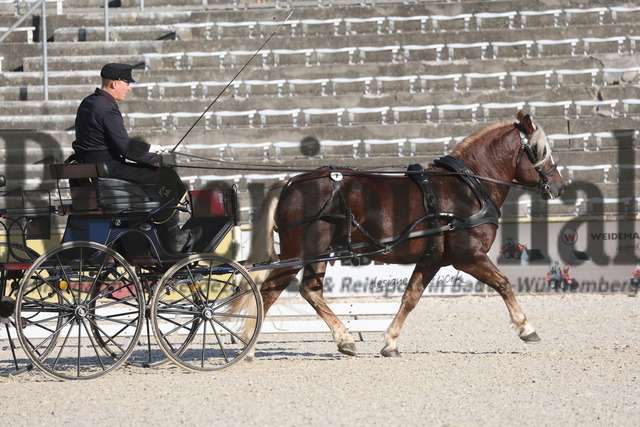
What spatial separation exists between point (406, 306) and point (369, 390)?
2004 millimetres

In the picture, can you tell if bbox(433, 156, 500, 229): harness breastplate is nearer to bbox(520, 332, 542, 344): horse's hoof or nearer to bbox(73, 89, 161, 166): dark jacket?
bbox(520, 332, 542, 344): horse's hoof

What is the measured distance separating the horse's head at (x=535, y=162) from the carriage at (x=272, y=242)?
0.01 m

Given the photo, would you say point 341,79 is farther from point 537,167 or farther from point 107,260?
point 107,260

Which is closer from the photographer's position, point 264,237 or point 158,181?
point 158,181

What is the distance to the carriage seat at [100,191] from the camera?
22.7 ft

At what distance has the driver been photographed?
7.05 m

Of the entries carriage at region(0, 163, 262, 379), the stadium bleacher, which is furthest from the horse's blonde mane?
the stadium bleacher

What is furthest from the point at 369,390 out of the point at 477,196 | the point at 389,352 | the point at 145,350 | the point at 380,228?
the point at 145,350

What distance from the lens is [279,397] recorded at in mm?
6180

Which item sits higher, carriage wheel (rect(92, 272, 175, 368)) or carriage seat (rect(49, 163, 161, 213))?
carriage seat (rect(49, 163, 161, 213))

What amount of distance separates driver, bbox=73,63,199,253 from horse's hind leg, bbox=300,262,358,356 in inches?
46.9

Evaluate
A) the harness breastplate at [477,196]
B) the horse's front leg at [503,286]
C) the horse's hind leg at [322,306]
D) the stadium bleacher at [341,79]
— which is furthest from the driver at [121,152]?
the stadium bleacher at [341,79]

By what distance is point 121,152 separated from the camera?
7039 mm

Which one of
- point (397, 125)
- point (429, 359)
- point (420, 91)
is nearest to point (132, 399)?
point (429, 359)
